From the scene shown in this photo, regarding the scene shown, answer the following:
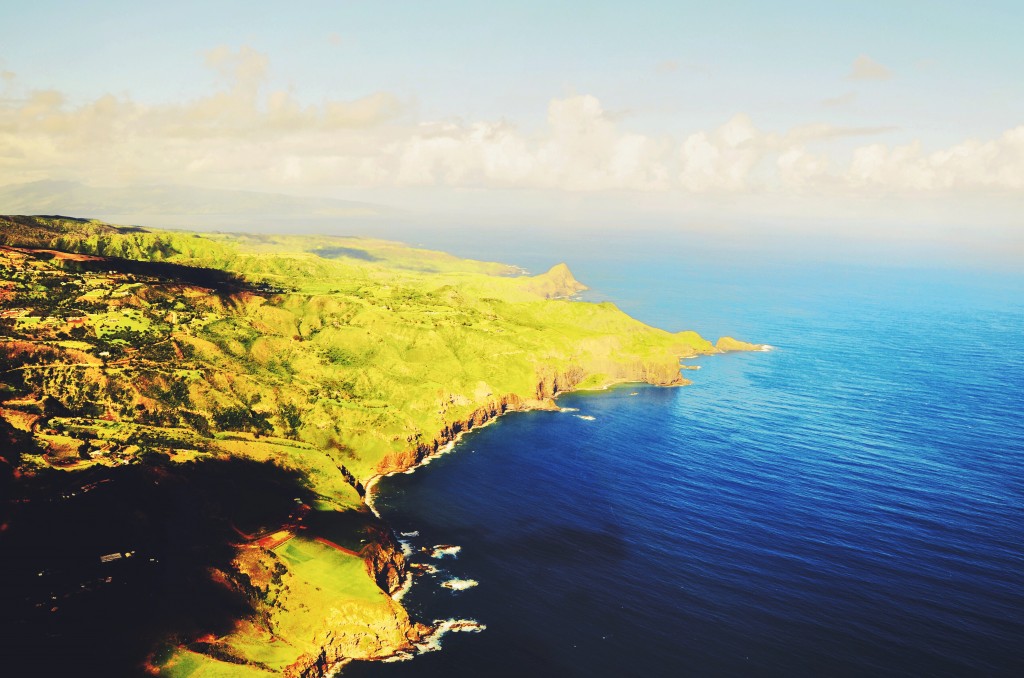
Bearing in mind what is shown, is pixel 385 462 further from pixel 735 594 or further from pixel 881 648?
pixel 881 648

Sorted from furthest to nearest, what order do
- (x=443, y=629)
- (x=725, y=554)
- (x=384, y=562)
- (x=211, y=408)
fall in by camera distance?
1. (x=211, y=408)
2. (x=725, y=554)
3. (x=384, y=562)
4. (x=443, y=629)

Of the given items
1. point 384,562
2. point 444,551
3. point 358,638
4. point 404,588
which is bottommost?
point 358,638

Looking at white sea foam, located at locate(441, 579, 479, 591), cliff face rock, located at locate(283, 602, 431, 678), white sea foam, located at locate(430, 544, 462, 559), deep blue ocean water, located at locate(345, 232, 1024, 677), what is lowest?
cliff face rock, located at locate(283, 602, 431, 678)

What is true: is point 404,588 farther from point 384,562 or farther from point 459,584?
point 459,584

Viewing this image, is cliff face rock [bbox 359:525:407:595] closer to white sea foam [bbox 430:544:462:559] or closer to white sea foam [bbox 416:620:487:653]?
white sea foam [bbox 430:544:462:559]

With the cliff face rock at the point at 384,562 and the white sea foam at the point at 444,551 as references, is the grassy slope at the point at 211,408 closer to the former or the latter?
the cliff face rock at the point at 384,562

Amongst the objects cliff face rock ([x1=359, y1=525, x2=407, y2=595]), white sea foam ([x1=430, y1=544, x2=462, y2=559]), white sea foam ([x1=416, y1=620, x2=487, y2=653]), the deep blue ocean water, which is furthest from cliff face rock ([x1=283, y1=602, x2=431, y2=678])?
white sea foam ([x1=430, y1=544, x2=462, y2=559])

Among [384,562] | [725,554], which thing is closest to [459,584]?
[384,562]
